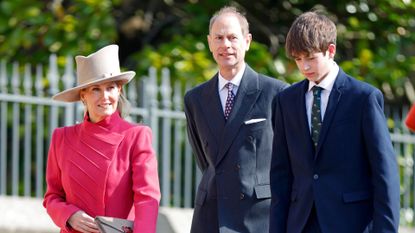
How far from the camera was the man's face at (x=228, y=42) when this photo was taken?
6.69 meters

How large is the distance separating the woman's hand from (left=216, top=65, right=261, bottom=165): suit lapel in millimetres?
811

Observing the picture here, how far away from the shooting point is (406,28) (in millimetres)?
12008

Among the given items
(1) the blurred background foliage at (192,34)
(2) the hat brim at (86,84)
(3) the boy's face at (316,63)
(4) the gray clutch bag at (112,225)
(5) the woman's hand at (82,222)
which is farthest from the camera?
(1) the blurred background foliage at (192,34)

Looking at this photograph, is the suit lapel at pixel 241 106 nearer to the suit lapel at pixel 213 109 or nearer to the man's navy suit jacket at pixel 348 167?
the suit lapel at pixel 213 109

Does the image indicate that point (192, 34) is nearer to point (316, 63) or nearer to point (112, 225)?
point (112, 225)

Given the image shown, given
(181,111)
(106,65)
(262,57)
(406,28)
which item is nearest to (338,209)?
(106,65)

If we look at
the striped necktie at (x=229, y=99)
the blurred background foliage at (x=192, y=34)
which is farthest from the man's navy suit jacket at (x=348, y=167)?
the blurred background foliage at (x=192, y=34)

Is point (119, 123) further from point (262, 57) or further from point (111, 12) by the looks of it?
point (111, 12)

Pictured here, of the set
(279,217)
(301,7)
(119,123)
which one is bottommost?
(279,217)

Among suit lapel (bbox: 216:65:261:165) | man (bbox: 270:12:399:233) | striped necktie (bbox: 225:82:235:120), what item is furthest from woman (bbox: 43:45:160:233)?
man (bbox: 270:12:399:233)

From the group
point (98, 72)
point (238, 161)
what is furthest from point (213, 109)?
point (98, 72)

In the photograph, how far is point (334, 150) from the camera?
5797 mm

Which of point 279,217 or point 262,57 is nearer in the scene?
point 279,217

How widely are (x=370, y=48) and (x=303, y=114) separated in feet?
20.8
